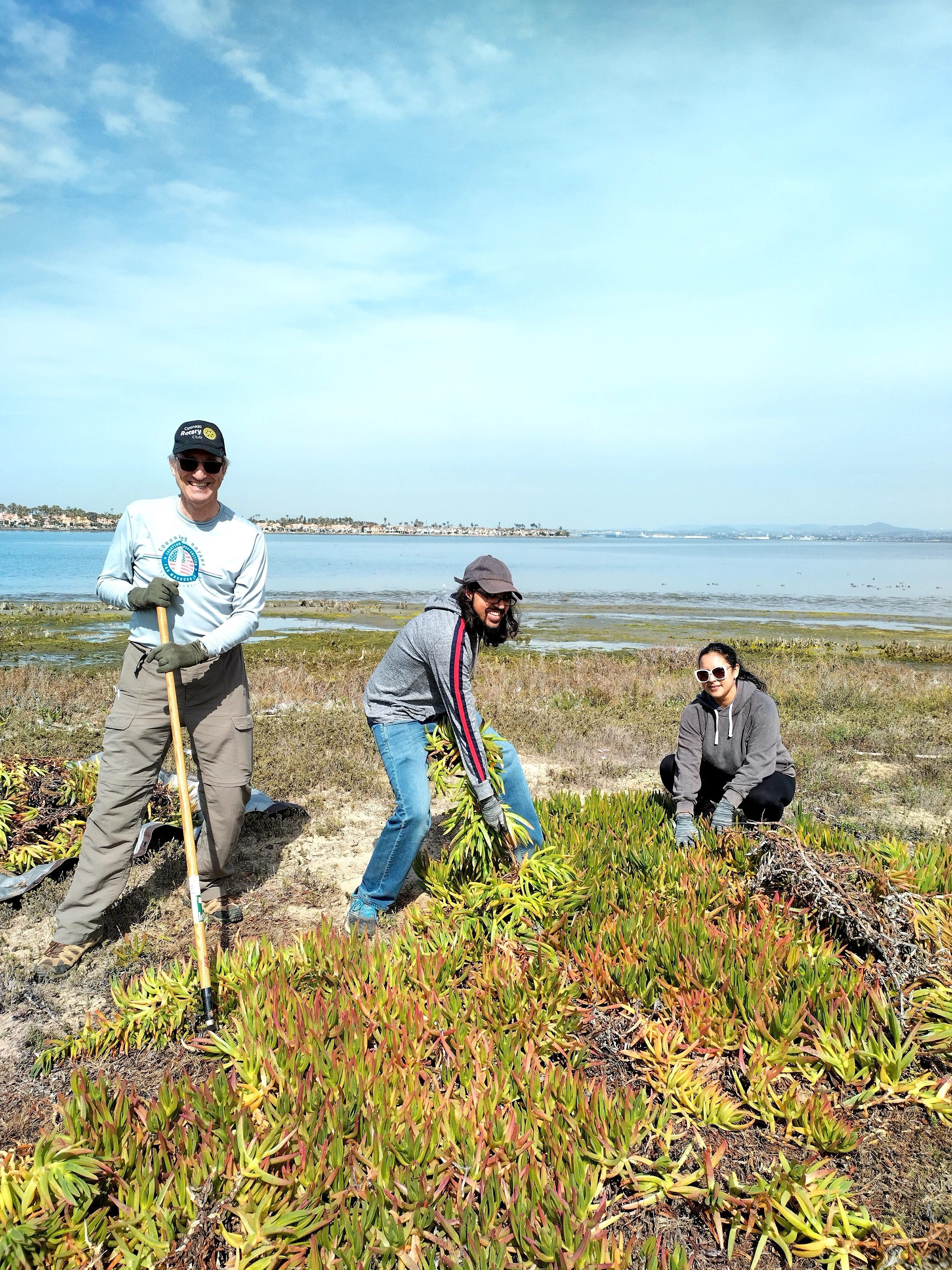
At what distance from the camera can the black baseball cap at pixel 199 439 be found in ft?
13.7

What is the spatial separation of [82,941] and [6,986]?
0.38 m

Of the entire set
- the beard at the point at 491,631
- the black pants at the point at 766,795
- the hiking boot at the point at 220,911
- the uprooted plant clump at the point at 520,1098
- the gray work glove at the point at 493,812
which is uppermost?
the beard at the point at 491,631

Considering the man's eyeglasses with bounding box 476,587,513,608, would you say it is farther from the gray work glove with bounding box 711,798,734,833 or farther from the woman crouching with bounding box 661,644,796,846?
the gray work glove with bounding box 711,798,734,833

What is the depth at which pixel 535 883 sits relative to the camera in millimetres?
4238

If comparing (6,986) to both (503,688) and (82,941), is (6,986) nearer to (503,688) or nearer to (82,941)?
(82,941)

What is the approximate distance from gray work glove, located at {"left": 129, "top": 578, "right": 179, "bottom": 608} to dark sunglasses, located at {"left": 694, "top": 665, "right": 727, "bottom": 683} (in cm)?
322

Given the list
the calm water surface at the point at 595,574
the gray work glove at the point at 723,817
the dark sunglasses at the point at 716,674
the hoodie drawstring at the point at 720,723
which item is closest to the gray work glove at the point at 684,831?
the gray work glove at the point at 723,817

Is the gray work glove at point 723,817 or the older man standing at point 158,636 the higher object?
the older man standing at point 158,636

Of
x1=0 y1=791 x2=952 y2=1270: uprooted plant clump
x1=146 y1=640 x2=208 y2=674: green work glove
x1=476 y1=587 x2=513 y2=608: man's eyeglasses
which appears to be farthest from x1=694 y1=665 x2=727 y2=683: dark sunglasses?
x1=146 y1=640 x2=208 y2=674: green work glove

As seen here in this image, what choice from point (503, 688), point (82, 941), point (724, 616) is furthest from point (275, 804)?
point (724, 616)

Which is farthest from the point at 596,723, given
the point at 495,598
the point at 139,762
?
the point at 139,762

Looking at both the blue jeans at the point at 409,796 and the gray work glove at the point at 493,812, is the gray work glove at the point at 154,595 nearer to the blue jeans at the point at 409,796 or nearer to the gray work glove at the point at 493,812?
the blue jeans at the point at 409,796

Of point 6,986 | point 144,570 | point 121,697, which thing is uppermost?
point 144,570

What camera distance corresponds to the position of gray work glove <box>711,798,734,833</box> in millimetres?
5227
